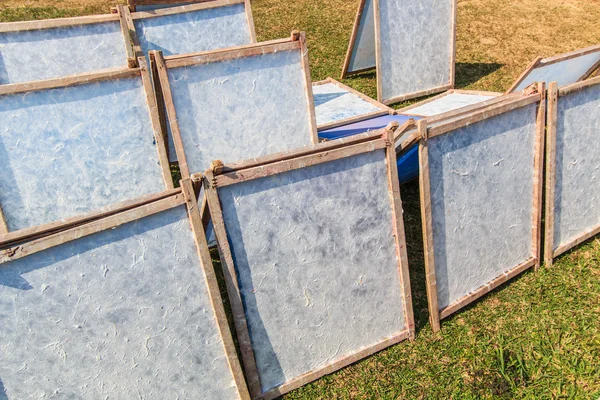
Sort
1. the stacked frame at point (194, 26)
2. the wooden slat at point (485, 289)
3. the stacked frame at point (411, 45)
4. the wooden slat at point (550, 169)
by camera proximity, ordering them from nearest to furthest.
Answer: the wooden slat at point (485, 289) → the wooden slat at point (550, 169) → the stacked frame at point (194, 26) → the stacked frame at point (411, 45)

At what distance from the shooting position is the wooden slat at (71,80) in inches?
178

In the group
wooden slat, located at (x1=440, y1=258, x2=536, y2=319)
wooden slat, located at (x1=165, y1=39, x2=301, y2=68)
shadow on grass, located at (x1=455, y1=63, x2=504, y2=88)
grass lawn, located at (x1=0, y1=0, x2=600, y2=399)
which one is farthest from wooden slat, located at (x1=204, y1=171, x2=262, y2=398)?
shadow on grass, located at (x1=455, y1=63, x2=504, y2=88)

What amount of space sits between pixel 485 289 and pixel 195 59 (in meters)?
3.35

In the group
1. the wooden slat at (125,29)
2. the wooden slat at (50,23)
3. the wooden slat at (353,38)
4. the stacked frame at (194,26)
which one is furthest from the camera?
the wooden slat at (353,38)

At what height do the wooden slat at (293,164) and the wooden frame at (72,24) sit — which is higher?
the wooden frame at (72,24)

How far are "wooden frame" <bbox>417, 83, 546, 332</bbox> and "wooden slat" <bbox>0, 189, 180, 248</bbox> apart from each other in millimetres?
1802

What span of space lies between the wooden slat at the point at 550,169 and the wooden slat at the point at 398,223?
4.88 ft

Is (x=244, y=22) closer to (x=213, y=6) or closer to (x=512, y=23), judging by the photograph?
(x=213, y=6)

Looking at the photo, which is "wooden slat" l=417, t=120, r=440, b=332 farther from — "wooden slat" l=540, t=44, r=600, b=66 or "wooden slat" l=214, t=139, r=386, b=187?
"wooden slat" l=540, t=44, r=600, b=66

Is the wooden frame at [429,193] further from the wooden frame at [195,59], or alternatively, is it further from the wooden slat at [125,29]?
the wooden slat at [125,29]

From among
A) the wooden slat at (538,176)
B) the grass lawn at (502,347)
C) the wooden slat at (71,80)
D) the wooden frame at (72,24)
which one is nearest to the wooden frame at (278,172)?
the grass lawn at (502,347)

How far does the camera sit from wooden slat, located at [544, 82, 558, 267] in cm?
434

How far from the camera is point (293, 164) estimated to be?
337 cm

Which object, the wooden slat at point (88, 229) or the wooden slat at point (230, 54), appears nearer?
the wooden slat at point (88, 229)
